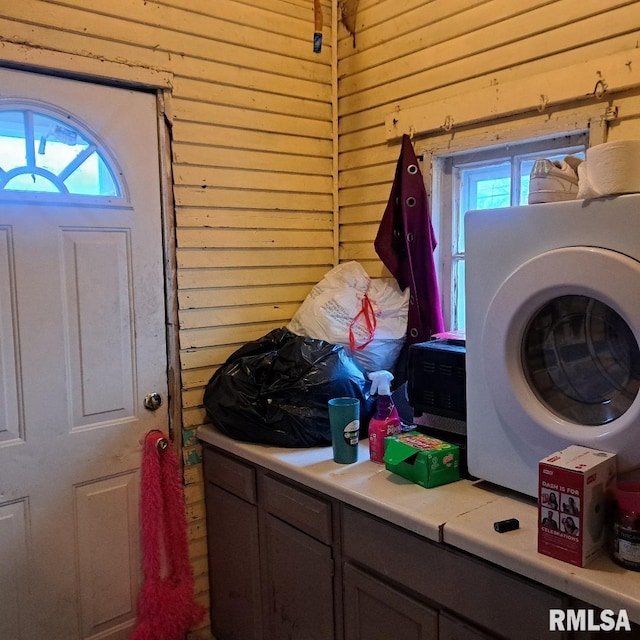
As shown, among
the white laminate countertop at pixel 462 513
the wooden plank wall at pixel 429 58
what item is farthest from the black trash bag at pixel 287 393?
the wooden plank wall at pixel 429 58

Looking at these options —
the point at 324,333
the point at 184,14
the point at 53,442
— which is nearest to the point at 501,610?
the point at 324,333

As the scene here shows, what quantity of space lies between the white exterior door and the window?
1183mm

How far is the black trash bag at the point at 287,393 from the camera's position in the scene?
2.10m

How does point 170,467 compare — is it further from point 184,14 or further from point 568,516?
point 184,14

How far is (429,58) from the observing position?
2.36m

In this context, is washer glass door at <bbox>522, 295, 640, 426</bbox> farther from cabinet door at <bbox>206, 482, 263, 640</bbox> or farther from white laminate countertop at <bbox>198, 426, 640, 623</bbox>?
cabinet door at <bbox>206, 482, 263, 640</bbox>

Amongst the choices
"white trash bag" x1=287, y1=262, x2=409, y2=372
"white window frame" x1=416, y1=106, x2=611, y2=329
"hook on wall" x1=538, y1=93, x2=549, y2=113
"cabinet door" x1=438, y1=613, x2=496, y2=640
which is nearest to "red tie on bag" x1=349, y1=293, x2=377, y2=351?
"white trash bag" x1=287, y1=262, x2=409, y2=372

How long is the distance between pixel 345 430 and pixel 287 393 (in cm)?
33

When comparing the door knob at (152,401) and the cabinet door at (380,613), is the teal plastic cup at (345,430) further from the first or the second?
the door knob at (152,401)

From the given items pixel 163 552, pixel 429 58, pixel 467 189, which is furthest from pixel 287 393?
pixel 429 58

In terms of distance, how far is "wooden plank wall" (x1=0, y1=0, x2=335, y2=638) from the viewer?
7.32ft

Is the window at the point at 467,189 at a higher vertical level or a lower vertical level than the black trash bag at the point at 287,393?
higher

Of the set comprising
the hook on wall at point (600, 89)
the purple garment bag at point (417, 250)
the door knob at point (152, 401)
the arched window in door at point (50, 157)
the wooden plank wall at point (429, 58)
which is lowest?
the door knob at point (152, 401)

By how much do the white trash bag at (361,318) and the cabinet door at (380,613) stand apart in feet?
2.96
